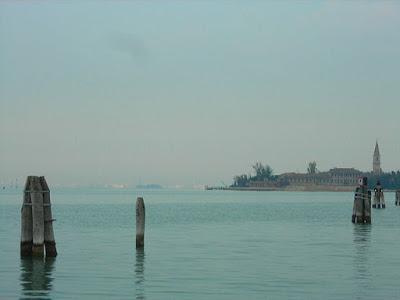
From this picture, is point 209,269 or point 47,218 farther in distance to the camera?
point 209,269

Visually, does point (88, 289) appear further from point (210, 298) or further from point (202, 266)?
point (202, 266)

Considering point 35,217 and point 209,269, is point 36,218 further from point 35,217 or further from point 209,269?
A: point 209,269

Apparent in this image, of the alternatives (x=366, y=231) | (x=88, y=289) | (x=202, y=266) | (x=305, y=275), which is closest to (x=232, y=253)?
(x=202, y=266)

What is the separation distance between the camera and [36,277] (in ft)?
80.3

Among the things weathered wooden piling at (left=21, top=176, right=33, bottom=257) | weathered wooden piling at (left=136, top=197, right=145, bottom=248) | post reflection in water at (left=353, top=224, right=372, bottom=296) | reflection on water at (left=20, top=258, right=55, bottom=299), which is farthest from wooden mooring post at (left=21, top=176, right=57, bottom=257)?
post reflection in water at (left=353, top=224, right=372, bottom=296)

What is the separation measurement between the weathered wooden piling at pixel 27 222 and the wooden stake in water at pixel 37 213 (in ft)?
0.67

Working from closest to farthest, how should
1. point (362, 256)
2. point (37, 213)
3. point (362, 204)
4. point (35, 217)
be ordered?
point (37, 213), point (35, 217), point (362, 256), point (362, 204)

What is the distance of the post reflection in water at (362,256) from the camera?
24062 mm

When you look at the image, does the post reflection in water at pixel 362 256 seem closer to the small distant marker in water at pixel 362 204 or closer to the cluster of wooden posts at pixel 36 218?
the small distant marker in water at pixel 362 204

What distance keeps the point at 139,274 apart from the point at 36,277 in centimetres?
305

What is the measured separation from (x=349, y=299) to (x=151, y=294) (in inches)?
188

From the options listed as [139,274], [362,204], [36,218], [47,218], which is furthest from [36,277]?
[362,204]

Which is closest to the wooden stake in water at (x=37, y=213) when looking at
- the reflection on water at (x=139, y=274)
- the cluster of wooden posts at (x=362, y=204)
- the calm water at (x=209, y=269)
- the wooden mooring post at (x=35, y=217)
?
the wooden mooring post at (x=35, y=217)

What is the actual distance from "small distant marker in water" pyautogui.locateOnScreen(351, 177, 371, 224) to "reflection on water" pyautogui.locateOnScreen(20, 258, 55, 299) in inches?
1148
